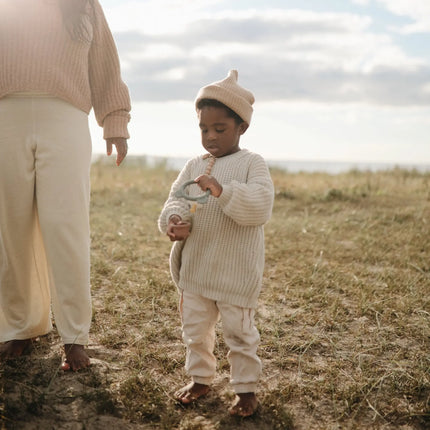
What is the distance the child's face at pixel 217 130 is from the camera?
7.75 feet

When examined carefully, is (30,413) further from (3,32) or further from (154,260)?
(154,260)

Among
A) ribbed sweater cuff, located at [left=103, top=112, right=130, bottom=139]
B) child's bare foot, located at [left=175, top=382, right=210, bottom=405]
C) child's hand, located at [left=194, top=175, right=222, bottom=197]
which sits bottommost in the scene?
child's bare foot, located at [left=175, top=382, right=210, bottom=405]

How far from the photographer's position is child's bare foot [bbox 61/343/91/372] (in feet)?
8.60

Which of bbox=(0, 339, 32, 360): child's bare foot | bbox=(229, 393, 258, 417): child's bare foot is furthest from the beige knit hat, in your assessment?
bbox=(0, 339, 32, 360): child's bare foot

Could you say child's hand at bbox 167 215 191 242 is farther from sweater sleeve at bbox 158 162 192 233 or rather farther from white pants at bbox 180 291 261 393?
white pants at bbox 180 291 261 393

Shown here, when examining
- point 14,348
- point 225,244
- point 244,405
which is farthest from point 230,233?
point 14,348

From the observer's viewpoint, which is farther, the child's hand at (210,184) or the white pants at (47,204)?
the white pants at (47,204)

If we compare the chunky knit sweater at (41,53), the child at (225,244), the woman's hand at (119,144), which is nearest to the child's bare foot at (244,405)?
the child at (225,244)

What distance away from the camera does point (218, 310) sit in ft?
8.11

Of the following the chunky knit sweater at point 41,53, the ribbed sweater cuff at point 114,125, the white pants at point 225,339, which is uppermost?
the chunky knit sweater at point 41,53

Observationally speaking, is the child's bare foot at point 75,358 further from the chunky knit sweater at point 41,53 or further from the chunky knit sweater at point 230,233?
the chunky knit sweater at point 41,53

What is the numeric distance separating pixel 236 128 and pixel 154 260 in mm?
2658

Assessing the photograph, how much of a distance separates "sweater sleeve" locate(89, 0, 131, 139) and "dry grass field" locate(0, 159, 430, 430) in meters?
1.26

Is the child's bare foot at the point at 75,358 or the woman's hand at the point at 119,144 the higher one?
the woman's hand at the point at 119,144
